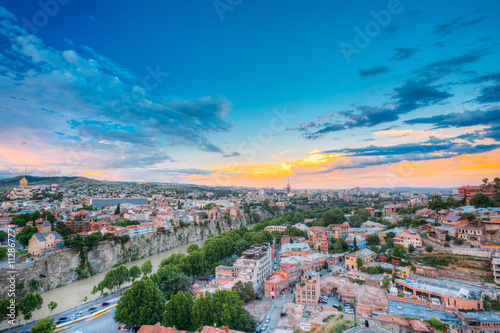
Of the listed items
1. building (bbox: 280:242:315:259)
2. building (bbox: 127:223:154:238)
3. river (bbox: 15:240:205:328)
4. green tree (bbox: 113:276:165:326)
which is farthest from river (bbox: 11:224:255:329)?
building (bbox: 280:242:315:259)

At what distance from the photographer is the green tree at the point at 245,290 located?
13.2m

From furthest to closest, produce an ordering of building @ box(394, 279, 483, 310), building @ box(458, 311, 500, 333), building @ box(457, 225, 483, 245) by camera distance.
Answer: building @ box(457, 225, 483, 245) → building @ box(394, 279, 483, 310) → building @ box(458, 311, 500, 333)

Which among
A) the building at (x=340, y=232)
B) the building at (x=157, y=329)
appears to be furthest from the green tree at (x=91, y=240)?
the building at (x=340, y=232)

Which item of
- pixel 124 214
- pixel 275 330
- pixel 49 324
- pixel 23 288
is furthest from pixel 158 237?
pixel 275 330

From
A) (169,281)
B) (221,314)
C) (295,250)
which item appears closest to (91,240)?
(169,281)

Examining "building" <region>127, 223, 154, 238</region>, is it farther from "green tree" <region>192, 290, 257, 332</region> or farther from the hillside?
the hillside

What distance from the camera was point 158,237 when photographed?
89.7ft

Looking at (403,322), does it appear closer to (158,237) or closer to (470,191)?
(470,191)

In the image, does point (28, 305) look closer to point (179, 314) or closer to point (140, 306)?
point (140, 306)

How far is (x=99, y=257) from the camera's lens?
20531 mm

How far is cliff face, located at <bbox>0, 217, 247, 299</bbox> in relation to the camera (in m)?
15.9

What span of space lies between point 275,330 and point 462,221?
47.5ft

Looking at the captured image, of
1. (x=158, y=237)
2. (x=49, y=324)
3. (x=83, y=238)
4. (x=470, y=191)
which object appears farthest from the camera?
(x=158, y=237)

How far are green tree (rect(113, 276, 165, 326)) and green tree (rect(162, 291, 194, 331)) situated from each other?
65 cm
